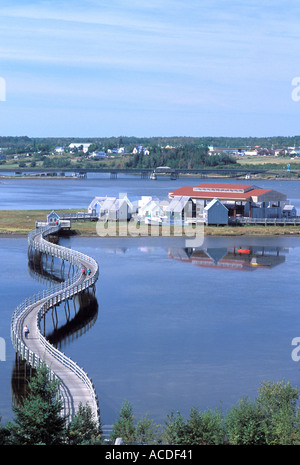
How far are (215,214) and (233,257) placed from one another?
19511 millimetres

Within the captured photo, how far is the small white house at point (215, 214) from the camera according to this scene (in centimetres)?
8475

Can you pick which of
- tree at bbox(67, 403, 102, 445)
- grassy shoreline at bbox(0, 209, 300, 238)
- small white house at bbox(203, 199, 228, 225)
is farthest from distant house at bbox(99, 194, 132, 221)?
tree at bbox(67, 403, 102, 445)

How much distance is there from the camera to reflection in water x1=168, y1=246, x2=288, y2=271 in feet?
205

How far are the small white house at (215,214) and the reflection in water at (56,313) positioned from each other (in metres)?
25.0

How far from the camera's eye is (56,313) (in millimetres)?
43188

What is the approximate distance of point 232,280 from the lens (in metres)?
54.9

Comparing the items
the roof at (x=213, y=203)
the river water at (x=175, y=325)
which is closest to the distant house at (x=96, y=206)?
the roof at (x=213, y=203)

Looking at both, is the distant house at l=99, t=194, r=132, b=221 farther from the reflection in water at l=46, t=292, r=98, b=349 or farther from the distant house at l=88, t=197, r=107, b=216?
the reflection in water at l=46, t=292, r=98, b=349

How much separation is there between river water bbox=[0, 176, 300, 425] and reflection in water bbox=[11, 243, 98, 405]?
0.19m

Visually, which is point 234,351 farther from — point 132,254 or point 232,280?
point 132,254

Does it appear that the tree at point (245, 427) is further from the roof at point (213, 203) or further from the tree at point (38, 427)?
the roof at point (213, 203)

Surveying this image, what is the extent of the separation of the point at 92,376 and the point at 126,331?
25.4 ft

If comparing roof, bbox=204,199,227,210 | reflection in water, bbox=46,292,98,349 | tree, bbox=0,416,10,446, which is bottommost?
reflection in water, bbox=46,292,98,349
